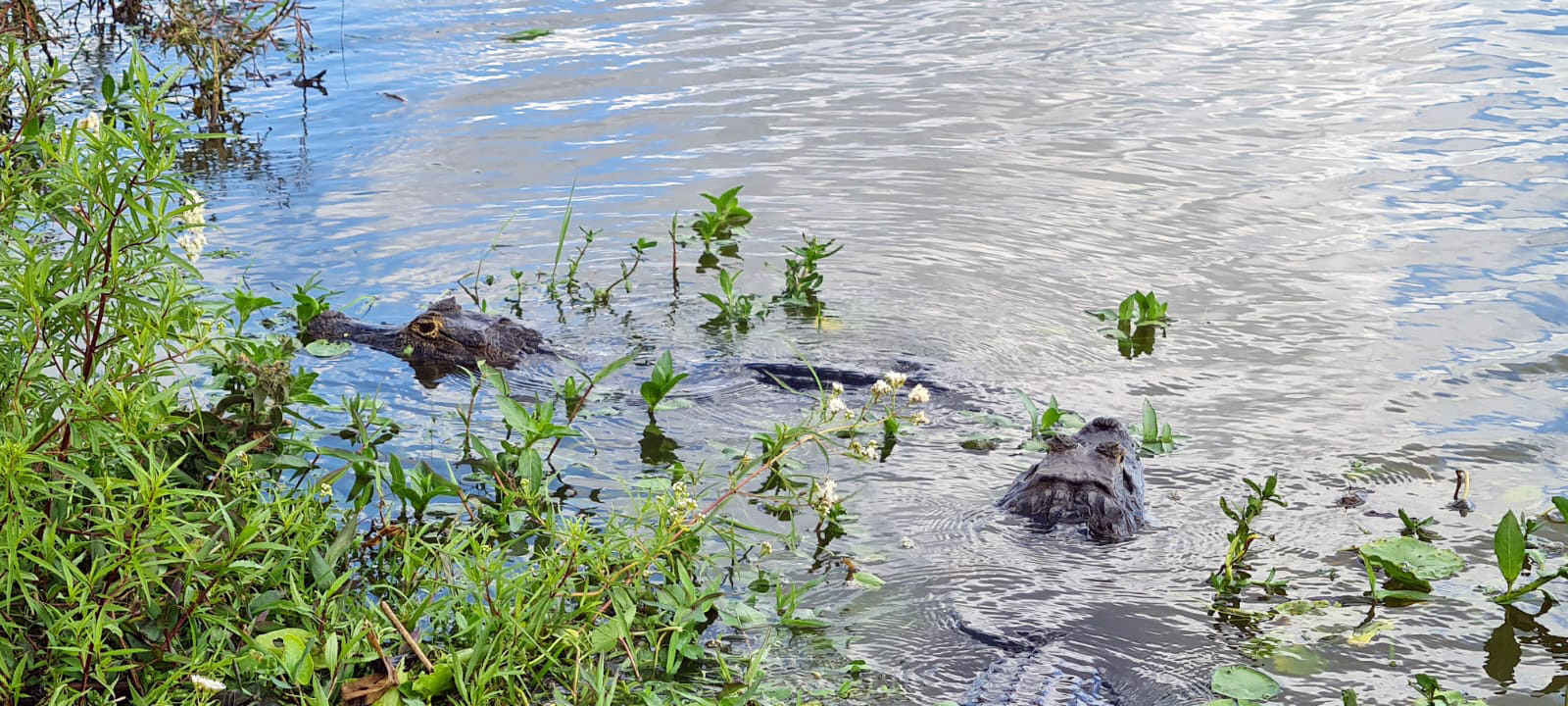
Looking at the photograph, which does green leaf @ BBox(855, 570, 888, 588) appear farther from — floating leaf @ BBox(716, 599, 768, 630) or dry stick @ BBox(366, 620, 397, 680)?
dry stick @ BBox(366, 620, 397, 680)

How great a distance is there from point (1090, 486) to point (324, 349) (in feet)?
10.8

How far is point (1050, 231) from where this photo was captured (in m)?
7.05

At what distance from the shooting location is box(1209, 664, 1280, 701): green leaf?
341cm

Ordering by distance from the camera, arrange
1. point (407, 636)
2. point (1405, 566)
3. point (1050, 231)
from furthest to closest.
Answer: point (1050, 231)
point (1405, 566)
point (407, 636)

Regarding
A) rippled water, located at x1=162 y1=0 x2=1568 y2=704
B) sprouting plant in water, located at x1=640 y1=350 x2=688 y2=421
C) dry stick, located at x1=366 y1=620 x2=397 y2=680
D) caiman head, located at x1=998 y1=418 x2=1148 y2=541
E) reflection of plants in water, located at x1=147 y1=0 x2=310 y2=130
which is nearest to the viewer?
dry stick, located at x1=366 y1=620 x2=397 y2=680

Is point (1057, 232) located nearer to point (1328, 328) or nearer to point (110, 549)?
point (1328, 328)

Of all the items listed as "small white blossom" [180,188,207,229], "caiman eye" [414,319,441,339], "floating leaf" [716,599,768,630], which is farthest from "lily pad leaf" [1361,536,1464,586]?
"caiman eye" [414,319,441,339]

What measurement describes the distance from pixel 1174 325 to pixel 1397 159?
2.68 meters

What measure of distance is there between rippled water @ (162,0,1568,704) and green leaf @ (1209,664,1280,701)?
0.07m

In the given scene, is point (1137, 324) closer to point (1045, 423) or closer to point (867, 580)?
point (1045, 423)

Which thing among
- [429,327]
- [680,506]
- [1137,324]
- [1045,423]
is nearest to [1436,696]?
[1045,423]

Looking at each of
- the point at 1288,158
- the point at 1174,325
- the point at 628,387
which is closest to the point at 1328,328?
the point at 1174,325

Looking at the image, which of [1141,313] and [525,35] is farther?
[525,35]

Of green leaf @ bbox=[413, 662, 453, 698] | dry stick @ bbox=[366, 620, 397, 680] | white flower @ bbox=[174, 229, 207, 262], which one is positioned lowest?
green leaf @ bbox=[413, 662, 453, 698]
